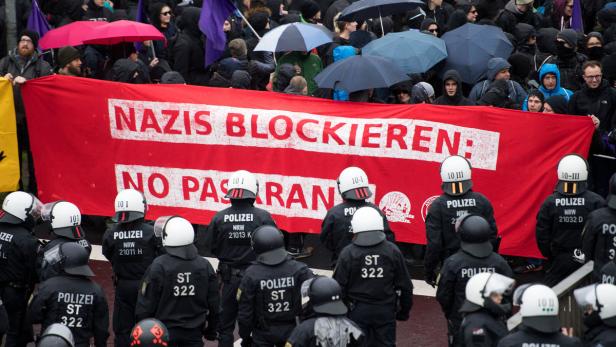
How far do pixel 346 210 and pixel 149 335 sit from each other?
135 inches

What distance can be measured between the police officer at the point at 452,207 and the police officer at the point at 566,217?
0.66 m

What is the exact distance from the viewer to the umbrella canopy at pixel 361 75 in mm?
13719

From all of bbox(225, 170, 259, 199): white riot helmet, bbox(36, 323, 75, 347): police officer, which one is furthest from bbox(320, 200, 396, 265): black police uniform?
bbox(36, 323, 75, 347): police officer

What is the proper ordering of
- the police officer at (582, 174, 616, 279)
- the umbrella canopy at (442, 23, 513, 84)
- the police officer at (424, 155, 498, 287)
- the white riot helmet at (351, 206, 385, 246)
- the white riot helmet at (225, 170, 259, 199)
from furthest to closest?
the umbrella canopy at (442, 23, 513, 84) < the police officer at (424, 155, 498, 287) < the white riot helmet at (225, 170, 259, 199) < the police officer at (582, 174, 616, 279) < the white riot helmet at (351, 206, 385, 246)

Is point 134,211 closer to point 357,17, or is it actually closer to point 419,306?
point 419,306

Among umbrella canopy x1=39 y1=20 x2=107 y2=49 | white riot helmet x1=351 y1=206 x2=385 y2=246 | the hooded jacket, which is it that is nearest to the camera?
white riot helmet x1=351 y1=206 x2=385 y2=246

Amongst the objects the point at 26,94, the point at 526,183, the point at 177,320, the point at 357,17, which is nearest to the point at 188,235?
the point at 177,320

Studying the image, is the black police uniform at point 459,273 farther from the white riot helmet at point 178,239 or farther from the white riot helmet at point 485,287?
the white riot helmet at point 178,239

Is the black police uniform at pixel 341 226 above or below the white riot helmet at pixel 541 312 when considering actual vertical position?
below

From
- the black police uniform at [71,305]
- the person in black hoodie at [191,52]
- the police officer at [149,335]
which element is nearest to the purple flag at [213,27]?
the person in black hoodie at [191,52]

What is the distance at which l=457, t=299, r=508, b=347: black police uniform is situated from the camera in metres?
8.87

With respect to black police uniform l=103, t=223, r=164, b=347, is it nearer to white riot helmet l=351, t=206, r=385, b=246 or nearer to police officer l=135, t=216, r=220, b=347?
police officer l=135, t=216, r=220, b=347

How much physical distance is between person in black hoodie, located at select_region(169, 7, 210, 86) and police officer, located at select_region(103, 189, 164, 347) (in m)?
5.94

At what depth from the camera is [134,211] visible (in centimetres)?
1105
